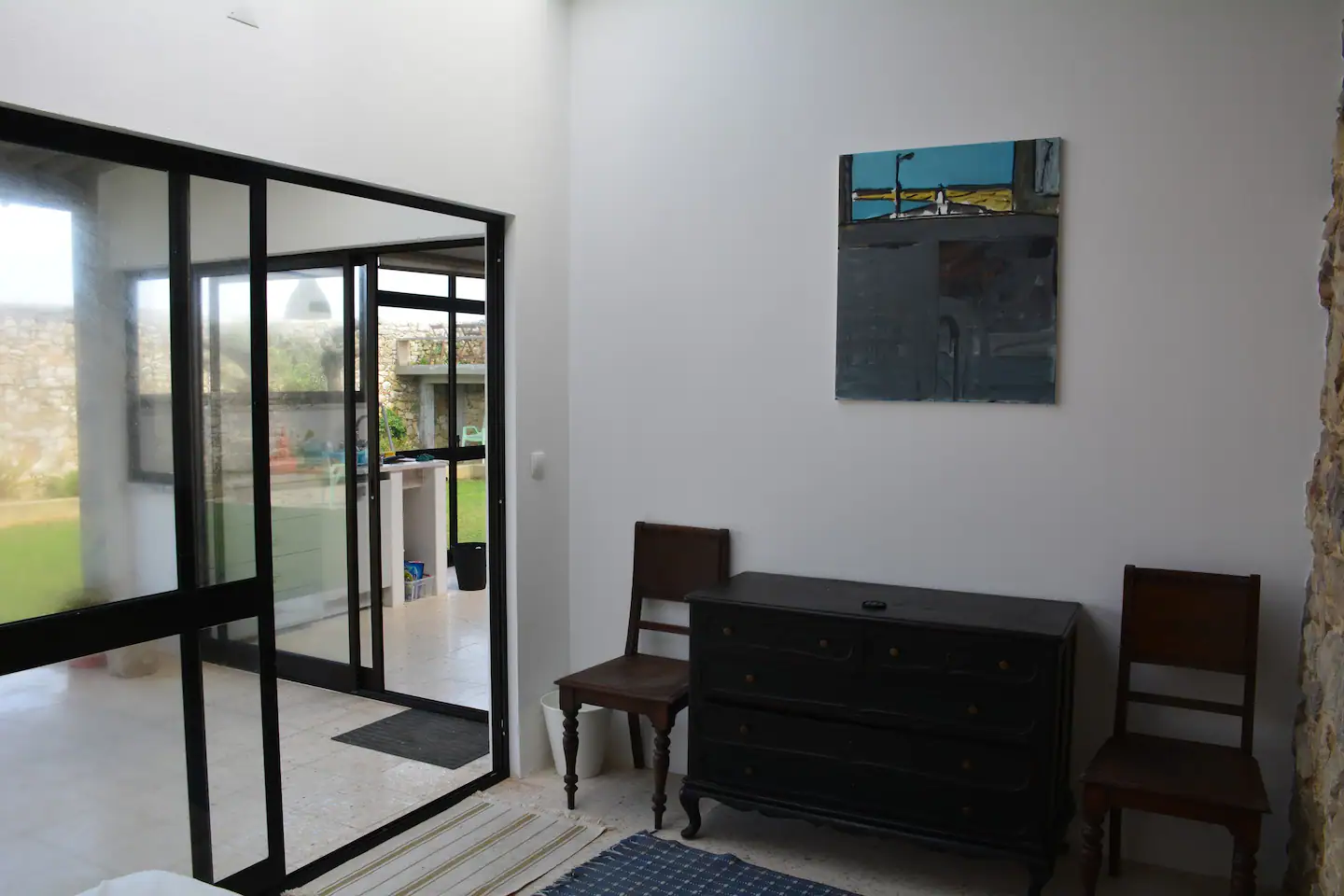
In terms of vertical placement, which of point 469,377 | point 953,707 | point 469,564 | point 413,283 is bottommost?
point 469,564

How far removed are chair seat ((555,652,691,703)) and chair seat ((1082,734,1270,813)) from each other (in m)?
1.31

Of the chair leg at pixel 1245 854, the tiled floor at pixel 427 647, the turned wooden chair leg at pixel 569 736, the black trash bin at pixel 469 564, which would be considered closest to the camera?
the chair leg at pixel 1245 854

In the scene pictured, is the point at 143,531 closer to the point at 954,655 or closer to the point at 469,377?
the point at 954,655

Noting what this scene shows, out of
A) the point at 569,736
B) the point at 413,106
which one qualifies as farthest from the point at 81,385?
the point at 569,736

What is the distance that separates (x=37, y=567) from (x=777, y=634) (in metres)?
2.01

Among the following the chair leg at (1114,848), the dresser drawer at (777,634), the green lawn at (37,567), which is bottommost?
the chair leg at (1114,848)

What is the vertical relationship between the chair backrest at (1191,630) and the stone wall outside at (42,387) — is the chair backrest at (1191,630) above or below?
below

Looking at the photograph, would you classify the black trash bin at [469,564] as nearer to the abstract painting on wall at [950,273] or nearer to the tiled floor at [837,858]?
the tiled floor at [837,858]

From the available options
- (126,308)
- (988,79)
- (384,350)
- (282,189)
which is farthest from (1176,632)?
(384,350)

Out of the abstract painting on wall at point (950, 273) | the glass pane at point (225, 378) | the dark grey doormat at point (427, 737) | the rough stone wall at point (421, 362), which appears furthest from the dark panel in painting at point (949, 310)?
the rough stone wall at point (421, 362)

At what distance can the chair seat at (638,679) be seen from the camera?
11.0 ft

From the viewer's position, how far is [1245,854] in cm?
253

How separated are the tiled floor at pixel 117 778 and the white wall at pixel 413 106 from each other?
1140mm

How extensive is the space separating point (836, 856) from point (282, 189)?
3.33m
